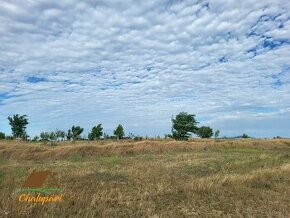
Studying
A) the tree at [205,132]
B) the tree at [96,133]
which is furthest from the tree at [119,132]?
the tree at [205,132]

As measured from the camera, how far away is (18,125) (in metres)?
50.9

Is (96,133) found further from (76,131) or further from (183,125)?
(183,125)

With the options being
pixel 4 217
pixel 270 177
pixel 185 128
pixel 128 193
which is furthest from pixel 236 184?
pixel 185 128

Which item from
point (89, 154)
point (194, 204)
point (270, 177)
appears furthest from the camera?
point (89, 154)

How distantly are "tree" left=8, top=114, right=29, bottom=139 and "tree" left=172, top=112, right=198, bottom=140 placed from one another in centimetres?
2500

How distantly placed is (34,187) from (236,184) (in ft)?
21.8

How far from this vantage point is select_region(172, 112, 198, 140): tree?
57219 millimetres

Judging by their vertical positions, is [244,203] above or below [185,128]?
below

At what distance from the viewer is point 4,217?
6.45 meters

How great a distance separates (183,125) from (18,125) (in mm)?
27006

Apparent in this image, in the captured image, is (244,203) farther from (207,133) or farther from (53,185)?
(207,133)

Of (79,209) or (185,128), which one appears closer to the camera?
(79,209)

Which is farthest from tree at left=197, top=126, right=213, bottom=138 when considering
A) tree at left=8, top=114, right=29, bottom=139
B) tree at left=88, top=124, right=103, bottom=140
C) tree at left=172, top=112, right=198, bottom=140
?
tree at left=8, top=114, right=29, bottom=139

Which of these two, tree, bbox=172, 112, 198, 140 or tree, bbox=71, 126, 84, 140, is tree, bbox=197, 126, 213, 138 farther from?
tree, bbox=71, 126, 84, 140
